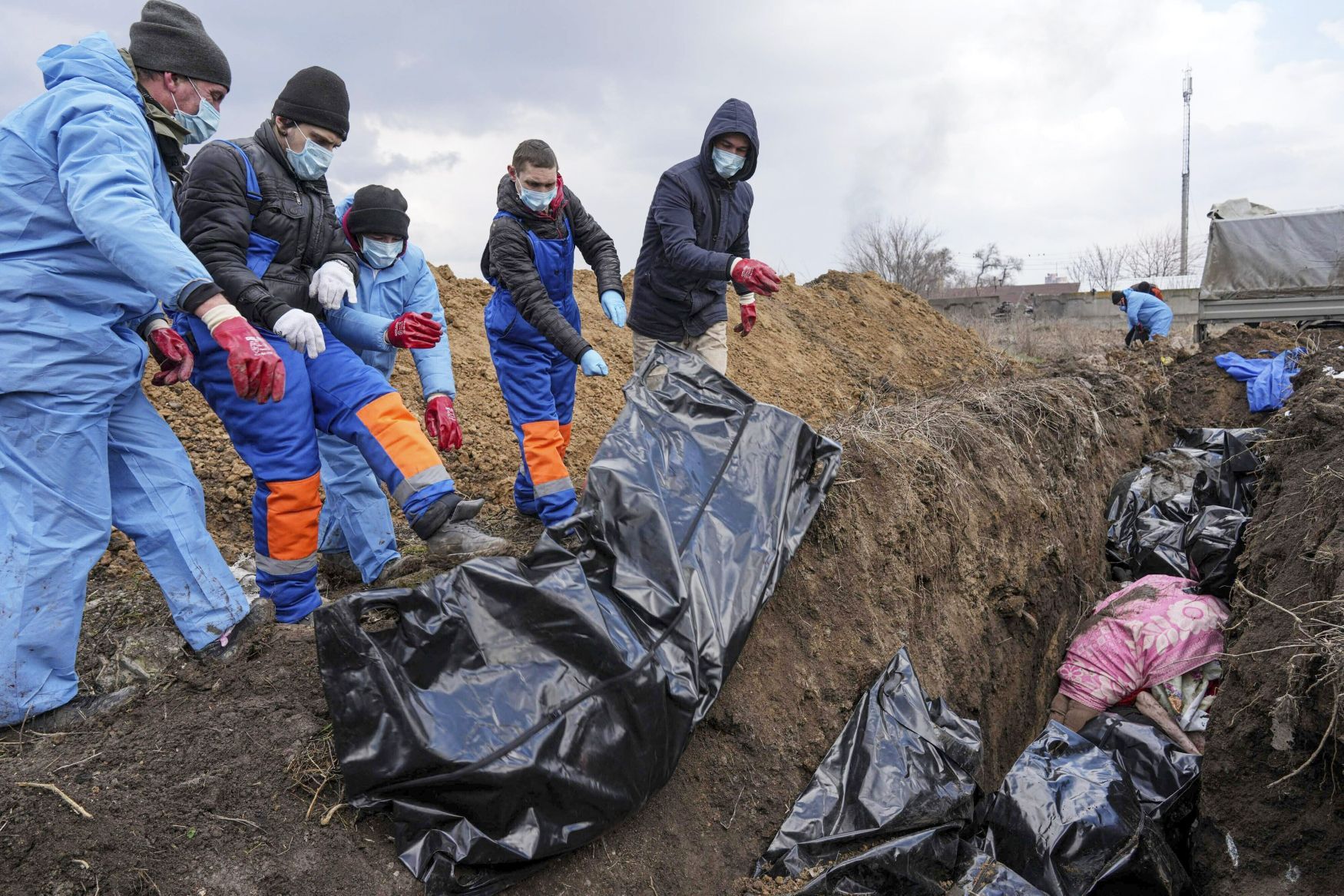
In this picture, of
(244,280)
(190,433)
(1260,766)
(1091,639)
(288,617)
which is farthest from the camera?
(190,433)

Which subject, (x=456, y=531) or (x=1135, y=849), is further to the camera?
(x=456, y=531)

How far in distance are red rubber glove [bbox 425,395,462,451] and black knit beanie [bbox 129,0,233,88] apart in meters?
1.26

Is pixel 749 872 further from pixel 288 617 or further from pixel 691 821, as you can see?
pixel 288 617

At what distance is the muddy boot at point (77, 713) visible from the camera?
6.65ft

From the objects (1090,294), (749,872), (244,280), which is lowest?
(749,872)

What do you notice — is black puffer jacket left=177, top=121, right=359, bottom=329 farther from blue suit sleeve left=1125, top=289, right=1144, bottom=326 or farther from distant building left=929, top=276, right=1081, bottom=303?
distant building left=929, top=276, right=1081, bottom=303

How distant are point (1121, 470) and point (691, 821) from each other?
431 cm

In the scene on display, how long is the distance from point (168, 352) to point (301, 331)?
42cm

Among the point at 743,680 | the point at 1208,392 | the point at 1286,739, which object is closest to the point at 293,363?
the point at 743,680

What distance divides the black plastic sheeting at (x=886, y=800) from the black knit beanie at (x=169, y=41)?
2.81 m

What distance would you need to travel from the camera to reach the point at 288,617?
2.57 m

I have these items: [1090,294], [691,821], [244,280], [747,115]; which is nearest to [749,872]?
[691,821]

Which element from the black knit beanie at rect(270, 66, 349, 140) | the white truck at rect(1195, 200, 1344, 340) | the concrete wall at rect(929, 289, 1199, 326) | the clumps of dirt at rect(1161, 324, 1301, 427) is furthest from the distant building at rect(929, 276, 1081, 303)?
the black knit beanie at rect(270, 66, 349, 140)

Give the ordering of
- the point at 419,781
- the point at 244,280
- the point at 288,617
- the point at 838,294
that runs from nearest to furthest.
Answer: the point at 419,781 < the point at 244,280 < the point at 288,617 < the point at 838,294
